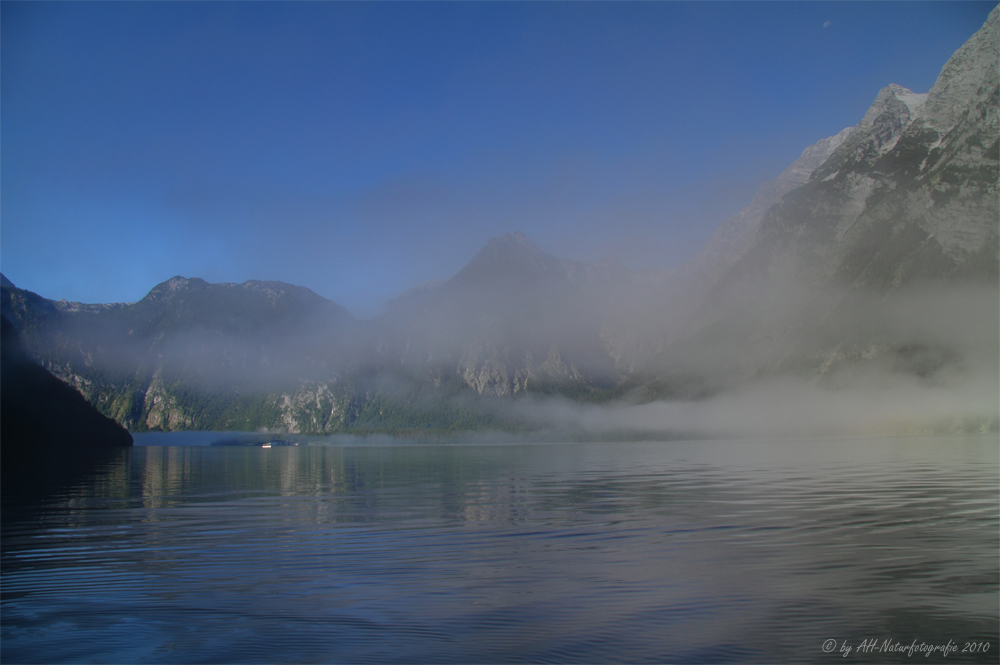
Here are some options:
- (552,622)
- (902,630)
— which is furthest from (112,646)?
(902,630)

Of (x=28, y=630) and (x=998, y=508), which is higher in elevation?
(x=28, y=630)

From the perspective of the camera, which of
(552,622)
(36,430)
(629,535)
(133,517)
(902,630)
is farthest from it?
(36,430)

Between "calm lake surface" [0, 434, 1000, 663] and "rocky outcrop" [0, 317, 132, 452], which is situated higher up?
"rocky outcrop" [0, 317, 132, 452]

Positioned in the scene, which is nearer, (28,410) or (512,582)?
(512,582)

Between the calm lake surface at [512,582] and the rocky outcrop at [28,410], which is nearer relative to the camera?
the calm lake surface at [512,582]

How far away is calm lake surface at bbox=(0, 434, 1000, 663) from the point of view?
15.6 meters

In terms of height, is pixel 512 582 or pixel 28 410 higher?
pixel 28 410

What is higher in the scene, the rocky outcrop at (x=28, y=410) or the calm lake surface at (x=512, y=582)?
the rocky outcrop at (x=28, y=410)

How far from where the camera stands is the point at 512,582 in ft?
69.8

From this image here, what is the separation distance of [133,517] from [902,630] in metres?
41.4

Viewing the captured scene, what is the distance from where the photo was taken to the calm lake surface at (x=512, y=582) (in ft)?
51.1

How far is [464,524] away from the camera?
34.4 meters

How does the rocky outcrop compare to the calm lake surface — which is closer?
the calm lake surface

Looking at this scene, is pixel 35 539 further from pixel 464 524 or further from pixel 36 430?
pixel 36 430
